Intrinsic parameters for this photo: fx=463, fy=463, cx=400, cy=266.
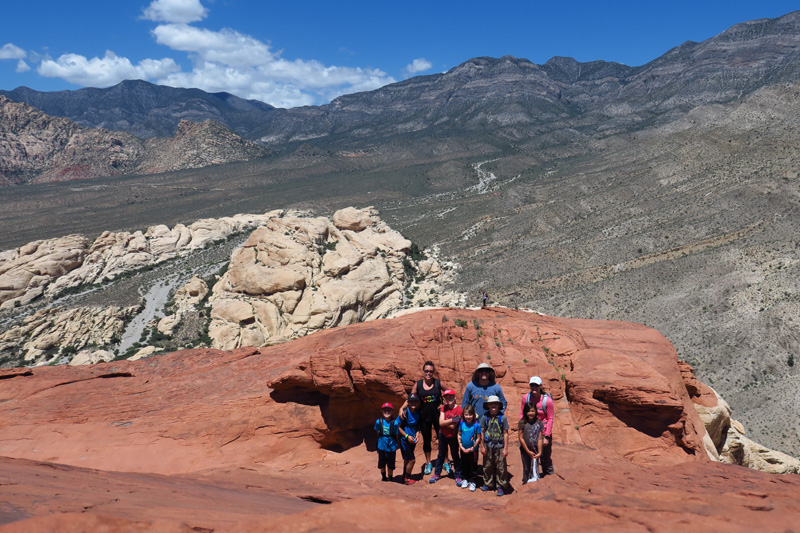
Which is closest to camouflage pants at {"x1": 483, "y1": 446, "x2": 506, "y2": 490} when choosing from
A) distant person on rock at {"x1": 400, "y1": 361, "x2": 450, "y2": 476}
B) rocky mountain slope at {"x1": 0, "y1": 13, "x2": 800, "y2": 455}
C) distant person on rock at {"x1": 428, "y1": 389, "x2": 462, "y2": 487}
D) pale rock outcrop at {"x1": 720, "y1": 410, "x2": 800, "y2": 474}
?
distant person on rock at {"x1": 428, "y1": 389, "x2": 462, "y2": 487}

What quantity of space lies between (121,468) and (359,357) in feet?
21.2

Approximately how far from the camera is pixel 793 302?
103 ft

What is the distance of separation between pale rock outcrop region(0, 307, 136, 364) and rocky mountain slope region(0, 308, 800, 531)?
91.1 ft

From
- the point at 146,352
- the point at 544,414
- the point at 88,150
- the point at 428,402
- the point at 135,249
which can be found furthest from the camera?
the point at 88,150

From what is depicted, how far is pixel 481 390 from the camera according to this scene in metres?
9.27

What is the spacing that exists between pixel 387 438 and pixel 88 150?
727 feet

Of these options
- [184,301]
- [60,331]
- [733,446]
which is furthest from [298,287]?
[733,446]

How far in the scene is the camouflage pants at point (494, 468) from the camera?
337 inches

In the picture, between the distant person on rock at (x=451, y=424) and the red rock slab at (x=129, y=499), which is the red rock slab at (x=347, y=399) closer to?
the distant person on rock at (x=451, y=424)

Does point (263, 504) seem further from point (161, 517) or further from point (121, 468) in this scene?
point (121, 468)

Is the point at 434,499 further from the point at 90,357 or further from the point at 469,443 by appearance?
the point at 90,357

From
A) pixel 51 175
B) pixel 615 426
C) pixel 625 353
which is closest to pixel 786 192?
pixel 625 353

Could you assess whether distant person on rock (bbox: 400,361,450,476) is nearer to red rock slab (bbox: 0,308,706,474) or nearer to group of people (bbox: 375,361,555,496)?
group of people (bbox: 375,361,555,496)

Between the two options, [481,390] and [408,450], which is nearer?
[481,390]
